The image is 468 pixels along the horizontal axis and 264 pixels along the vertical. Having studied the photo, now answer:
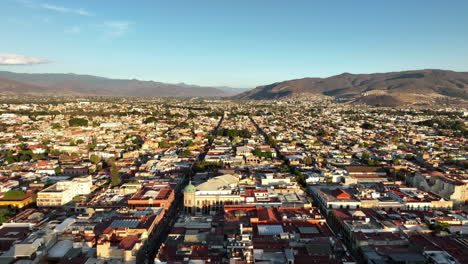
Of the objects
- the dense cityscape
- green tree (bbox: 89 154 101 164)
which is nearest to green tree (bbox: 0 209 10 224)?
the dense cityscape

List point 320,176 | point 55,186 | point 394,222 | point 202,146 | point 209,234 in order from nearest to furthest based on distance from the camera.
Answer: point 209,234, point 394,222, point 55,186, point 320,176, point 202,146

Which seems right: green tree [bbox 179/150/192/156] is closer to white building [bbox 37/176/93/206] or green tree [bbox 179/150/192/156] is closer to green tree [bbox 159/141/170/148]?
green tree [bbox 159/141/170/148]

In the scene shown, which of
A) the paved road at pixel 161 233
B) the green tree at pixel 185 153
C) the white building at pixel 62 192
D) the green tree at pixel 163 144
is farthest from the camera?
the green tree at pixel 163 144

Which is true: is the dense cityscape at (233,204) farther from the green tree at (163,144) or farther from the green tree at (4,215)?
the green tree at (163,144)

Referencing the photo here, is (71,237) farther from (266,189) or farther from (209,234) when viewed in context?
(266,189)

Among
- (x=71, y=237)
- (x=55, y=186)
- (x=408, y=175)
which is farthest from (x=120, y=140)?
(x=408, y=175)

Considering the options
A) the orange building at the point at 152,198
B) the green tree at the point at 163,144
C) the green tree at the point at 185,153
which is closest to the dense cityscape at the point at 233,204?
the orange building at the point at 152,198

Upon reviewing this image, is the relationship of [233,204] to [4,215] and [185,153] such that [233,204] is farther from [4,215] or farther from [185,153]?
[185,153]

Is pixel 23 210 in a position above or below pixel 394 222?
below

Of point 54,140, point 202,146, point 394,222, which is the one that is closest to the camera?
point 394,222
